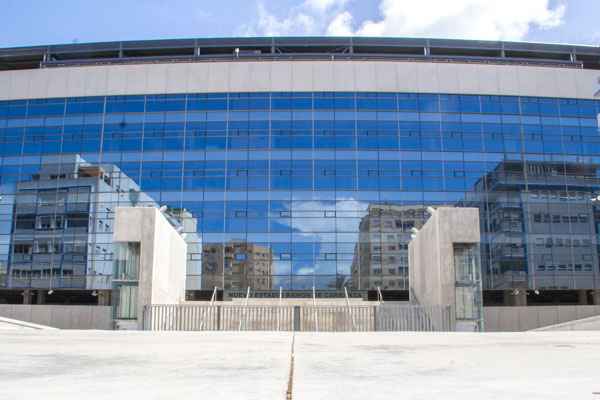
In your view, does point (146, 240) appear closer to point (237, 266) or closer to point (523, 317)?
point (237, 266)

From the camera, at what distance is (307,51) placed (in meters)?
45.4

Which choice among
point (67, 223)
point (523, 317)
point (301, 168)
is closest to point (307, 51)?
point (301, 168)

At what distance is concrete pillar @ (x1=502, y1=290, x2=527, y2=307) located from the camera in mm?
38375

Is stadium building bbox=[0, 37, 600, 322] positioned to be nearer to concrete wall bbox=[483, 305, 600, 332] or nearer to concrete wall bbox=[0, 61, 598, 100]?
concrete wall bbox=[0, 61, 598, 100]

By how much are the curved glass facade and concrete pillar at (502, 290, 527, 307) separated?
0.94 meters

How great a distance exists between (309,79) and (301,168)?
596 centimetres

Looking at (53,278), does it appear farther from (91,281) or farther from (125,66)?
(125,66)

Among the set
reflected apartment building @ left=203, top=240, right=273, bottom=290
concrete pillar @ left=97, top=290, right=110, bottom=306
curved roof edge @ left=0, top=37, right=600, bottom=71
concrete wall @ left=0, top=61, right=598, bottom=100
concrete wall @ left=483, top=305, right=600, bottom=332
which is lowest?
concrete wall @ left=483, top=305, right=600, bottom=332

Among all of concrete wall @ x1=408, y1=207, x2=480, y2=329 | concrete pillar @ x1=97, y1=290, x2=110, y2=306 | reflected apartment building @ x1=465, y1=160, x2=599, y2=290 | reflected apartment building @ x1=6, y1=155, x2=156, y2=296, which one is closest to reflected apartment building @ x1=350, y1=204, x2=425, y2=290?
reflected apartment building @ x1=465, y1=160, x2=599, y2=290

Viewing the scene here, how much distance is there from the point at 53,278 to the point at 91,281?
250cm

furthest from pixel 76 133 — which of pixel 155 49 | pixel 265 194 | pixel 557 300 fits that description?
pixel 557 300

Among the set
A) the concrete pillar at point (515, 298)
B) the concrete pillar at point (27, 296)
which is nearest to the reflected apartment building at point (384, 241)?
the concrete pillar at point (515, 298)
